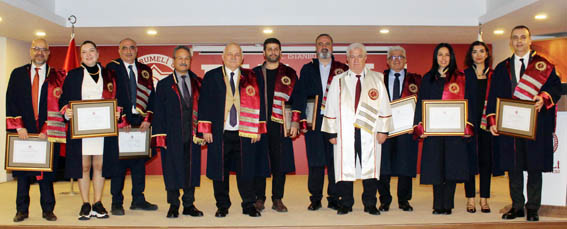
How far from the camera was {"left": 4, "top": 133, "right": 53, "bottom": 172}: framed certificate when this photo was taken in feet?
15.7

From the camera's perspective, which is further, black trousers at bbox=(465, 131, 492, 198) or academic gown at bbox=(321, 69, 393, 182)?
black trousers at bbox=(465, 131, 492, 198)

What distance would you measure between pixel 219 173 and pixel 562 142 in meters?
3.36

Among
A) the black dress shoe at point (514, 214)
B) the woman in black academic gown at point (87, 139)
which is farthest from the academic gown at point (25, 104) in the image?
the black dress shoe at point (514, 214)

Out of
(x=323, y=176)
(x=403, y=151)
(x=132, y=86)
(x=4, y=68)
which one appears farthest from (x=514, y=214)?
(x=4, y=68)

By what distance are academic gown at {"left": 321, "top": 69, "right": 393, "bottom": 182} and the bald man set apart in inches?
28.4

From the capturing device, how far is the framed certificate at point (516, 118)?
455cm

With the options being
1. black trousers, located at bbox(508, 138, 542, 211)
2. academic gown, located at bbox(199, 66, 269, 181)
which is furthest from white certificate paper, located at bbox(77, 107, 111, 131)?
black trousers, located at bbox(508, 138, 542, 211)

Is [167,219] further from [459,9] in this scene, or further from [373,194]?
[459,9]

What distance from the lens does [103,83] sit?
15.9 feet

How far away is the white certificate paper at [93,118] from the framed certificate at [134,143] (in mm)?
466

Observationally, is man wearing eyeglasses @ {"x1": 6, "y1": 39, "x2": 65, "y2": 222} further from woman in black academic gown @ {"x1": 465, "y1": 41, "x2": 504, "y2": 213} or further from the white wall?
woman in black academic gown @ {"x1": 465, "y1": 41, "x2": 504, "y2": 213}

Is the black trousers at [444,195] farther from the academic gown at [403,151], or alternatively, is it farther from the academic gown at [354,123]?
the academic gown at [354,123]

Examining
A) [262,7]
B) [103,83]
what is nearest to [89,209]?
[103,83]

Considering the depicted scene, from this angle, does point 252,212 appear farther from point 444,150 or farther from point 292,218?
point 444,150
